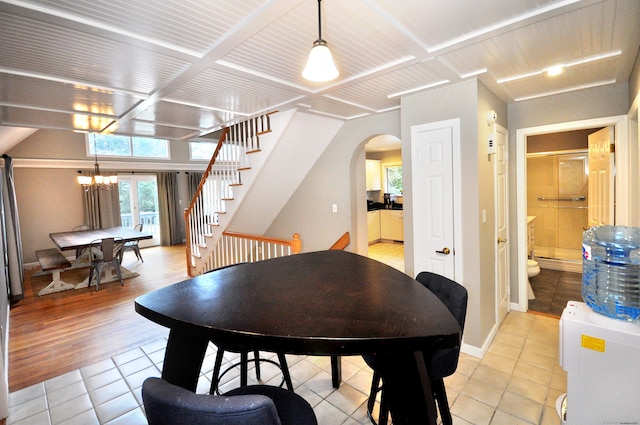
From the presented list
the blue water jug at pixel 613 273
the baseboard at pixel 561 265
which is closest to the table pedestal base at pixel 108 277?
the blue water jug at pixel 613 273

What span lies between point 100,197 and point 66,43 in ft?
22.4

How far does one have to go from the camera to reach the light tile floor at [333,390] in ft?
6.56

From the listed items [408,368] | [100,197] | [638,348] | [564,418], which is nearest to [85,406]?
[408,368]

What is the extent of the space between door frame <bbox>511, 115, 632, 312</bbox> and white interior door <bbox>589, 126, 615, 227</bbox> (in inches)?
4.8

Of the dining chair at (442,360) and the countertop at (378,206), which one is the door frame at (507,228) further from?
the countertop at (378,206)

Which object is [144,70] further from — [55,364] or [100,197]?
[100,197]

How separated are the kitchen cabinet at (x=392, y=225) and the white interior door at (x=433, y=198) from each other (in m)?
4.38

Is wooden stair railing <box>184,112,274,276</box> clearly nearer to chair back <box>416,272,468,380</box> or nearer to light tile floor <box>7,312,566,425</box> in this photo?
light tile floor <box>7,312,566,425</box>

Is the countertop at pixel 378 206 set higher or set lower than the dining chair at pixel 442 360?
higher

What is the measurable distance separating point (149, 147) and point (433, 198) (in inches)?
315

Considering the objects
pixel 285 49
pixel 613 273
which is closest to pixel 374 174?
pixel 285 49

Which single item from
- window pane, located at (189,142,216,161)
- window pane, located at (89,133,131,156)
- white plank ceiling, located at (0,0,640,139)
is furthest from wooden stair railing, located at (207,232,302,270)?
window pane, located at (189,142,216,161)

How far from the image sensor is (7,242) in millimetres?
4195

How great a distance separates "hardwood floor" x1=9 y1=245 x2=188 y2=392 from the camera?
2.75m
